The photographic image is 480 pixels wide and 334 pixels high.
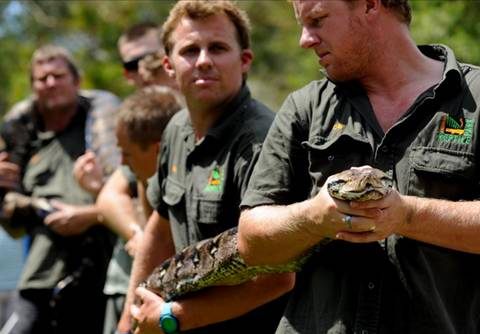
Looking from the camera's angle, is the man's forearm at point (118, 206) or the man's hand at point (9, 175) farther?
the man's hand at point (9, 175)

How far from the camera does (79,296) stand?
7848mm

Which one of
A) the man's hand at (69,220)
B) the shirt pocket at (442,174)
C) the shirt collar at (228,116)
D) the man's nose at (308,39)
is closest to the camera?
the shirt pocket at (442,174)

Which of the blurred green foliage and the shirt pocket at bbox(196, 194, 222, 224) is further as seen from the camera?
the blurred green foliage

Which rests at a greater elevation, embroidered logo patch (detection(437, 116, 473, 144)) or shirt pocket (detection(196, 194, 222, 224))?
embroidered logo patch (detection(437, 116, 473, 144))

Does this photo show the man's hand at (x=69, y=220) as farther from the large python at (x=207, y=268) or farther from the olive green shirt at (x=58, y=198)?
the large python at (x=207, y=268)

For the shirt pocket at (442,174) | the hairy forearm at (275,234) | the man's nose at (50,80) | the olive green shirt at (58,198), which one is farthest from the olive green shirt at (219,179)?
the man's nose at (50,80)

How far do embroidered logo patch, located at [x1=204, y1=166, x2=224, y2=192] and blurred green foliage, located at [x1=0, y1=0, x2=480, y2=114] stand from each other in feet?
36.9

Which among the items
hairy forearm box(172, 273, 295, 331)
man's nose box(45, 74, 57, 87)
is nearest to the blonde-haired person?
hairy forearm box(172, 273, 295, 331)

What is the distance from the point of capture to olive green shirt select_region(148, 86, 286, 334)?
462 cm

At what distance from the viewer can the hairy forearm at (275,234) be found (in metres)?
3.51

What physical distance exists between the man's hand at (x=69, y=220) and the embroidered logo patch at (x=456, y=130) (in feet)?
15.5

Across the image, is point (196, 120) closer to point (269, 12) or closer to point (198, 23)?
point (198, 23)

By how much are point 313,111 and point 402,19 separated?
20.9 inches

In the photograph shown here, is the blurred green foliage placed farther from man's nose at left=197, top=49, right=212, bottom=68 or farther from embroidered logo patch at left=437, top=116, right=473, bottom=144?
embroidered logo patch at left=437, top=116, right=473, bottom=144
